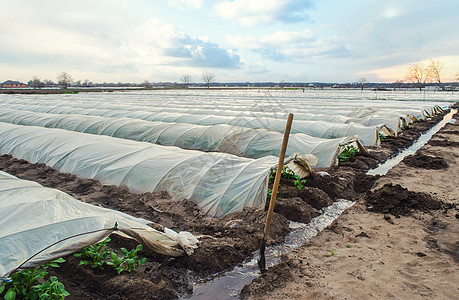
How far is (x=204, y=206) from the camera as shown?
701 centimetres

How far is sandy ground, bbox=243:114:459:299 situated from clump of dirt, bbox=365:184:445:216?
5 centimetres

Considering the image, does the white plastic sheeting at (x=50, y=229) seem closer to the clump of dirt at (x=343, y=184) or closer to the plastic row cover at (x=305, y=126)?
the clump of dirt at (x=343, y=184)

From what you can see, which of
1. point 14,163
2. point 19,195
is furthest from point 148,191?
point 14,163

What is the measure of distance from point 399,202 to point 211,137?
810cm

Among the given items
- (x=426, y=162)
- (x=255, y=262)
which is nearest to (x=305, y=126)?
(x=426, y=162)

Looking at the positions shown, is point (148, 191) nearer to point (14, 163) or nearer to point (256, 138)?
point (256, 138)

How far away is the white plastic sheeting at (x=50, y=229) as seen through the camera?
3.70 meters

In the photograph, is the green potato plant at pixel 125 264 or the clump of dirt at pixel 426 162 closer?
the green potato plant at pixel 125 264

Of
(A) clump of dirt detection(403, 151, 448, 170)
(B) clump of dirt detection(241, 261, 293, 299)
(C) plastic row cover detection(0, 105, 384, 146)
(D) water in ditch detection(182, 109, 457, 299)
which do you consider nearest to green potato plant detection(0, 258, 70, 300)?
(D) water in ditch detection(182, 109, 457, 299)

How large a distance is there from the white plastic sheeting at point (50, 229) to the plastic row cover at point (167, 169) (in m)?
2.08

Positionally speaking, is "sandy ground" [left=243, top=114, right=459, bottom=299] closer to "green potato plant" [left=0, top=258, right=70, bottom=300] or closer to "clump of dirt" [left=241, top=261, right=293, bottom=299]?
"clump of dirt" [left=241, top=261, right=293, bottom=299]

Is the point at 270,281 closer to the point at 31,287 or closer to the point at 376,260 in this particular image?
the point at 376,260

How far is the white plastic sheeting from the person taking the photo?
3.70 m

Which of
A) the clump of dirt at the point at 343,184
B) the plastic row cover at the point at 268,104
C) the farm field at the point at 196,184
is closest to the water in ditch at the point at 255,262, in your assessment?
the farm field at the point at 196,184
